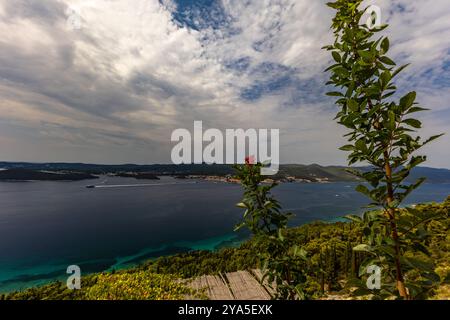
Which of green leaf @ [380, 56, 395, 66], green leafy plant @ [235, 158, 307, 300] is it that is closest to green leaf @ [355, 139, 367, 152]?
green leaf @ [380, 56, 395, 66]

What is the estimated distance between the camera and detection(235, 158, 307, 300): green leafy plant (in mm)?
2732

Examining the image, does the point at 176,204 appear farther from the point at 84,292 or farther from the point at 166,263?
the point at 84,292

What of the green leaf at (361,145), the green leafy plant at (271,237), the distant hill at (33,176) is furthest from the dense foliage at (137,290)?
the distant hill at (33,176)

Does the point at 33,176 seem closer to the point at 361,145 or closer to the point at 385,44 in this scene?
the point at 361,145

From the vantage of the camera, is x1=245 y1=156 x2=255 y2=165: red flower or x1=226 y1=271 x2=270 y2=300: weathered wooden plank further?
x1=226 y1=271 x2=270 y2=300: weathered wooden plank

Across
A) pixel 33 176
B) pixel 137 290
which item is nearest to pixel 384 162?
pixel 137 290

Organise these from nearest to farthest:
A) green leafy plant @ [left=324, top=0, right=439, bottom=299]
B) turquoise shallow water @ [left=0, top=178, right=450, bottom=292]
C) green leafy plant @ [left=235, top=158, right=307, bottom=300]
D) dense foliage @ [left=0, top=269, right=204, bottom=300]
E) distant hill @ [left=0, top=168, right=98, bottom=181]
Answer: green leafy plant @ [left=324, top=0, right=439, bottom=299], green leafy plant @ [left=235, top=158, right=307, bottom=300], dense foliage @ [left=0, top=269, right=204, bottom=300], turquoise shallow water @ [left=0, top=178, right=450, bottom=292], distant hill @ [left=0, top=168, right=98, bottom=181]

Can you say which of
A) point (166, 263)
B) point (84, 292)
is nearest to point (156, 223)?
point (166, 263)

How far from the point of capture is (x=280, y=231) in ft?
9.05

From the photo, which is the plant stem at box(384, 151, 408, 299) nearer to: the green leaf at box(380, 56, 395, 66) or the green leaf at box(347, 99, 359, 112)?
the green leaf at box(347, 99, 359, 112)

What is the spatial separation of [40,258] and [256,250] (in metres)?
49.3

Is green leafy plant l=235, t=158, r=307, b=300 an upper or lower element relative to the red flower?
lower

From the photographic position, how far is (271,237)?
2613mm

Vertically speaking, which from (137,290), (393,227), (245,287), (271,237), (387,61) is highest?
(387,61)
